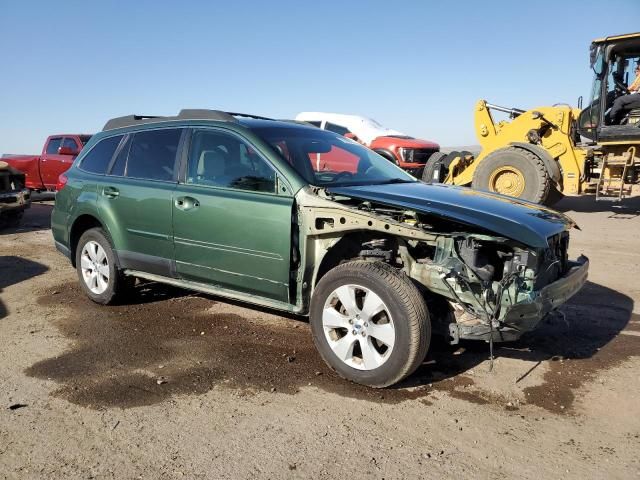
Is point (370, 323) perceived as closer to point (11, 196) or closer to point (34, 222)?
point (11, 196)

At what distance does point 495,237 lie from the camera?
3.35m

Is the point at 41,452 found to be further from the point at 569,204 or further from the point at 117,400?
the point at 569,204

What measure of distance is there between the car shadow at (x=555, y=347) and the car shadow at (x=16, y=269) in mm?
5080

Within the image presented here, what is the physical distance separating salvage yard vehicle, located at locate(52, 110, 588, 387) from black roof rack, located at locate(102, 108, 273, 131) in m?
0.02

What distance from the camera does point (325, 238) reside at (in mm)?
3857

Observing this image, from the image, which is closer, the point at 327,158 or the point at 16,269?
the point at 327,158

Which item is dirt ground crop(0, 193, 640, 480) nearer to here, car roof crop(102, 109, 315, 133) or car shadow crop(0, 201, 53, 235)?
car roof crop(102, 109, 315, 133)

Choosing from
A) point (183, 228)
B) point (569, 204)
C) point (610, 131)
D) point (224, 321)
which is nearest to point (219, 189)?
point (183, 228)

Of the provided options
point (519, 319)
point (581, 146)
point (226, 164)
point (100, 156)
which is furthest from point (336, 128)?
point (519, 319)

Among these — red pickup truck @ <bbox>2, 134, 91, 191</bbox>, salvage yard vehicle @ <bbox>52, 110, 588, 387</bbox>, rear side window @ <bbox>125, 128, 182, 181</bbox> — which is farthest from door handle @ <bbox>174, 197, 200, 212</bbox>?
red pickup truck @ <bbox>2, 134, 91, 191</bbox>

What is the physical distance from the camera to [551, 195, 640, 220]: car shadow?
12000 millimetres

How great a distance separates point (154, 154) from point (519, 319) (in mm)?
3481

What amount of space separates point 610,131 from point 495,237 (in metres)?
9.30

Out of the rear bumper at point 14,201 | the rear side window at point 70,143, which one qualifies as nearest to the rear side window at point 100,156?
the rear bumper at point 14,201
